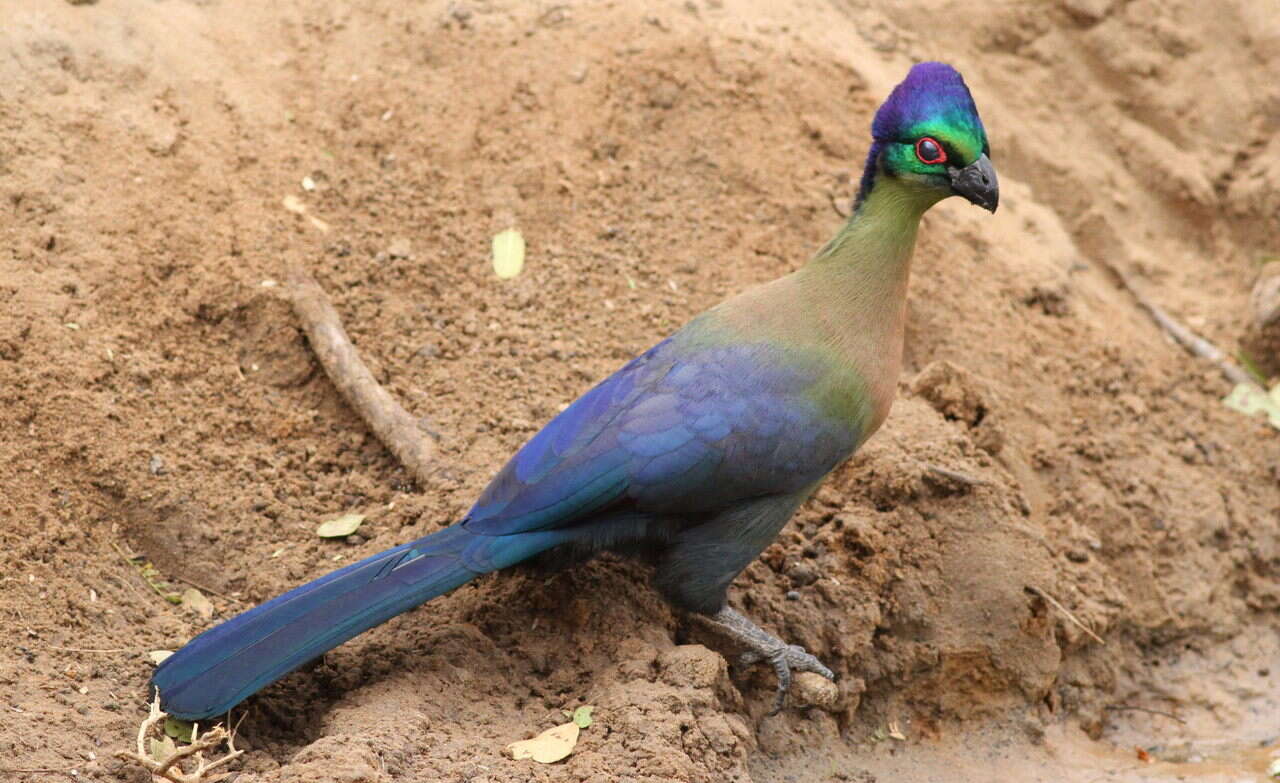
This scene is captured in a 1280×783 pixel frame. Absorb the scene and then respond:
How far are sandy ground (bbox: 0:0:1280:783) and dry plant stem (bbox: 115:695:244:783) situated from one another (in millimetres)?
108

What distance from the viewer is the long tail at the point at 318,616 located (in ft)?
10.6

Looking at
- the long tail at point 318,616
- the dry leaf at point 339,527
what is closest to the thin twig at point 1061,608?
the long tail at point 318,616

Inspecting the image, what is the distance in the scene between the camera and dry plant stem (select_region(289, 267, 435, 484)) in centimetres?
413

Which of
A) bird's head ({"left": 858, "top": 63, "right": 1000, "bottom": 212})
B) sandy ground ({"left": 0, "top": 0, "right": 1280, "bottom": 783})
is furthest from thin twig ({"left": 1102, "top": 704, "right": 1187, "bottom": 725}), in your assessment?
bird's head ({"left": 858, "top": 63, "right": 1000, "bottom": 212})

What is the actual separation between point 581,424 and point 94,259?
185cm

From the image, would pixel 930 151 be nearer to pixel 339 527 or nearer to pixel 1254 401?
pixel 339 527

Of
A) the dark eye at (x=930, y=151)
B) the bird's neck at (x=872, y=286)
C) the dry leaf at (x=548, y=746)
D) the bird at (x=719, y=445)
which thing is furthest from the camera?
the bird's neck at (x=872, y=286)

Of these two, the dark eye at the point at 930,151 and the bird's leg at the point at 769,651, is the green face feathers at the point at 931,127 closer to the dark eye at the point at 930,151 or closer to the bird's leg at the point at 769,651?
the dark eye at the point at 930,151

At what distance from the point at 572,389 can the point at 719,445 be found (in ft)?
3.67

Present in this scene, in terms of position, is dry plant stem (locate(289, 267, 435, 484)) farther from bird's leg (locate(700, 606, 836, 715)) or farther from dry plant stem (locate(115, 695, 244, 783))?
dry plant stem (locate(115, 695, 244, 783))

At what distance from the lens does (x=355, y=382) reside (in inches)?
168

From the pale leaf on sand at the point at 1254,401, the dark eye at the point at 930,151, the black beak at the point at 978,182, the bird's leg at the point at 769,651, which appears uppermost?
the dark eye at the point at 930,151

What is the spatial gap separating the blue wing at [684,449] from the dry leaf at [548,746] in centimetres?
54

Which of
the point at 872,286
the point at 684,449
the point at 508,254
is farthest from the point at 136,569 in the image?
the point at 872,286
